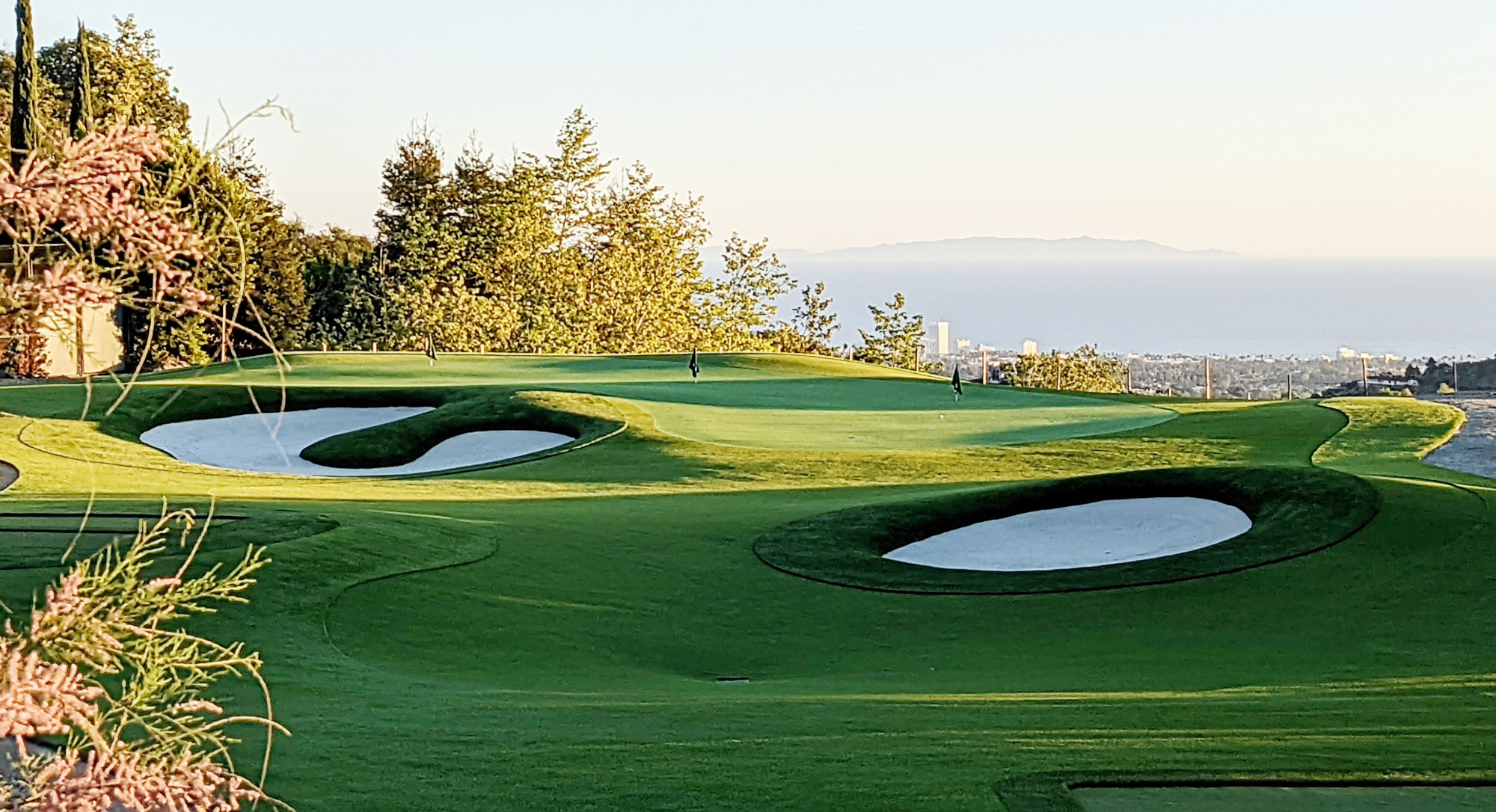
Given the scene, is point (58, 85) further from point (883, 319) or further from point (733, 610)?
point (733, 610)

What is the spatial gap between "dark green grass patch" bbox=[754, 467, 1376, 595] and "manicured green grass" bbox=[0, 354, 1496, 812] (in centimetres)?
32

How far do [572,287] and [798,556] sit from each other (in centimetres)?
4663

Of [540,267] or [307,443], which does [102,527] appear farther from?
[540,267]

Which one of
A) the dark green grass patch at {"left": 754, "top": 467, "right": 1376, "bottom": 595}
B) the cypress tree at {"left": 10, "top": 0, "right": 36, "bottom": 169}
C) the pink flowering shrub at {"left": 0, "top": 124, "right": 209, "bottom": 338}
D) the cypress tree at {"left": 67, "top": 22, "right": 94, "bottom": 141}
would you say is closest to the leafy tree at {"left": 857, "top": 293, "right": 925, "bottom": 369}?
the cypress tree at {"left": 10, "top": 0, "right": 36, "bottom": 169}

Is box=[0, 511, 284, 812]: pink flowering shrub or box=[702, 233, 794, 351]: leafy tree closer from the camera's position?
box=[0, 511, 284, 812]: pink flowering shrub

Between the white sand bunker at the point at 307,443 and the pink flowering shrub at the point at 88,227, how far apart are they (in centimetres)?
2239

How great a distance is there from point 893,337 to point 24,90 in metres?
52.2

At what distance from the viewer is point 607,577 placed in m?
14.6

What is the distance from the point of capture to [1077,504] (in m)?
17.5

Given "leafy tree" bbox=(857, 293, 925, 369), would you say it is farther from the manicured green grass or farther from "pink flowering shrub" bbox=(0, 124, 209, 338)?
"pink flowering shrub" bbox=(0, 124, 209, 338)

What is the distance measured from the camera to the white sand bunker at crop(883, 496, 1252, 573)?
15.9 meters

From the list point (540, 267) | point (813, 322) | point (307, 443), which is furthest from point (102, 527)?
point (813, 322)

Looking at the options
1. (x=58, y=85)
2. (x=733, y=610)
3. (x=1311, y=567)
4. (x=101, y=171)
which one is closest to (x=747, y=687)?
(x=733, y=610)

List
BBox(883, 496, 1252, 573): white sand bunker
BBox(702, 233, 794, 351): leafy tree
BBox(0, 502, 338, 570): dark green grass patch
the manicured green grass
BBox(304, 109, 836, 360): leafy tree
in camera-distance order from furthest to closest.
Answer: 1. BBox(702, 233, 794, 351): leafy tree
2. BBox(304, 109, 836, 360): leafy tree
3. BBox(883, 496, 1252, 573): white sand bunker
4. BBox(0, 502, 338, 570): dark green grass patch
5. the manicured green grass
